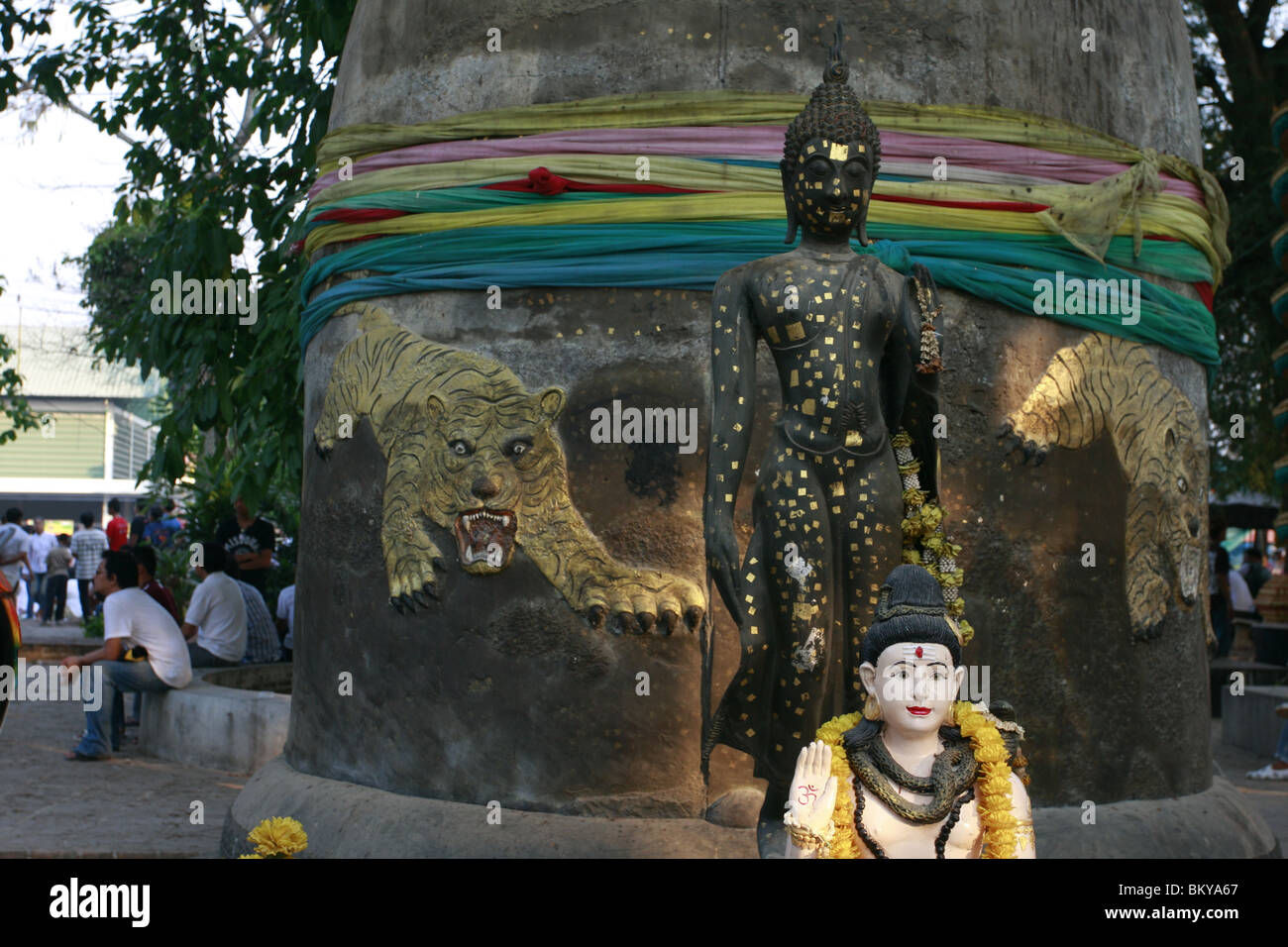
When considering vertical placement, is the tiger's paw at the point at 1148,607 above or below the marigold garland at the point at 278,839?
above

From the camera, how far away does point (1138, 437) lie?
640cm

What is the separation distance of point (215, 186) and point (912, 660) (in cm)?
901

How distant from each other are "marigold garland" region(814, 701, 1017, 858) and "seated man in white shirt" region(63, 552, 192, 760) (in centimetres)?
734

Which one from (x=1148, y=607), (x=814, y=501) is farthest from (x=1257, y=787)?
(x=814, y=501)

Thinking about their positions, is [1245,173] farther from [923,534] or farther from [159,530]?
[159,530]

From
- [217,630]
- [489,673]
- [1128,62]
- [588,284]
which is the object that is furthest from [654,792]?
[217,630]

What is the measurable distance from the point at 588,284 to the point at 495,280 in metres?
0.41

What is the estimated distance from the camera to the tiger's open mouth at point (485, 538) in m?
5.96

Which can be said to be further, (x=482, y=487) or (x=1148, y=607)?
(x=1148, y=607)

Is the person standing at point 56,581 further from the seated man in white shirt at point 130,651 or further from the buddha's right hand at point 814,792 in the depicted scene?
the buddha's right hand at point 814,792

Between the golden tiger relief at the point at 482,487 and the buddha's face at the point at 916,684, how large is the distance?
2.10 meters

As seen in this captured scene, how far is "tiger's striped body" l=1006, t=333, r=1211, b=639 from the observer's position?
6164 mm

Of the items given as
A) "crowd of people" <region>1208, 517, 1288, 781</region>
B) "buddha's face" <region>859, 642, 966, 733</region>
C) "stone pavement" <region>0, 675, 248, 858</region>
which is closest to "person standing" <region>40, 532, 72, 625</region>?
"stone pavement" <region>0, 675, 248, 858</region>

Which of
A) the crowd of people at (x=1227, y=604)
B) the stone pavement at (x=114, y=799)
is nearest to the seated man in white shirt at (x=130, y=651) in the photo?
the stone pavement at (x=114, y=799)
